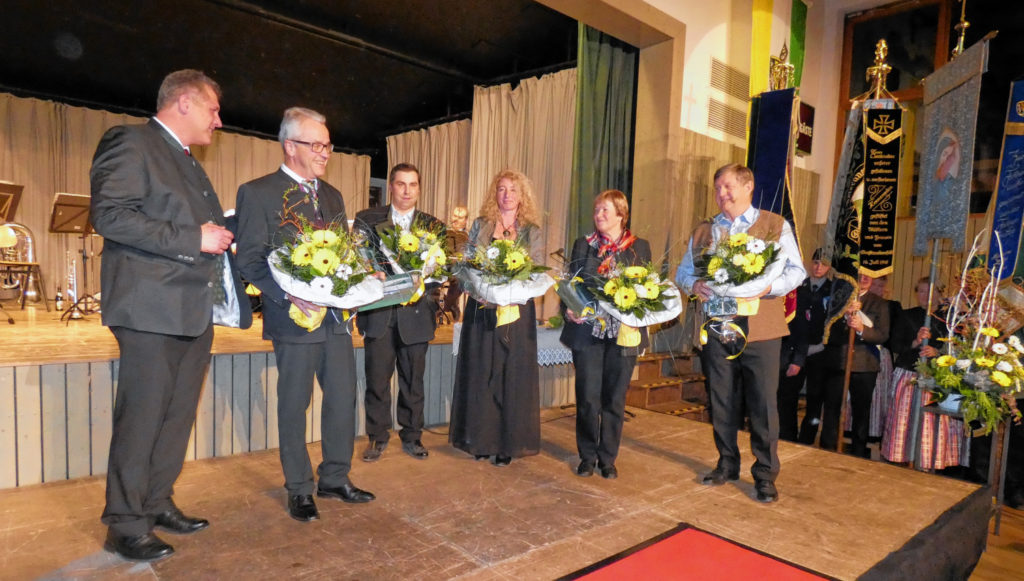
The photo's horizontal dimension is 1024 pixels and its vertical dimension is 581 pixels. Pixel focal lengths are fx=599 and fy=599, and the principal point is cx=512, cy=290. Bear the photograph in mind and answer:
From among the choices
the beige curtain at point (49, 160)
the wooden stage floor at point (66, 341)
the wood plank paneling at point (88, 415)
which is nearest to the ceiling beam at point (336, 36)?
the wooden stage floor at point (66, 341)

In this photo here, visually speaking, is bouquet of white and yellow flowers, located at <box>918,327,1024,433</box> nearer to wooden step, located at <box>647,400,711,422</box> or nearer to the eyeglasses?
wooden step, located at <box>647,400,711,422</box>

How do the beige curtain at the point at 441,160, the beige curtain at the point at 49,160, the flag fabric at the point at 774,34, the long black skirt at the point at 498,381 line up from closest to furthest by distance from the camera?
1. the long black skirt at the point at 498,381
2. the flag fabric at the point at 774,34
3. the beige curtain at the point at 49,160
4. the beige curtain at the point at 441,160

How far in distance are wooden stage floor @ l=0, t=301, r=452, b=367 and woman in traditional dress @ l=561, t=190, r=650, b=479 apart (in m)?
1.47

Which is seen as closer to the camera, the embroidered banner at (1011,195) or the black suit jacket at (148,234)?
the black suit jacket at (148,234)

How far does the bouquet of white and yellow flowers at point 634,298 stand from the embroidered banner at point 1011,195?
2.40 m

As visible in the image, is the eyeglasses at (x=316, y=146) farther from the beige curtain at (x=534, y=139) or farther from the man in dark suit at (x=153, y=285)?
the beige curtain at (x=534, y=139)

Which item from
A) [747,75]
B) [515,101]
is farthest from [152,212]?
[515,101]

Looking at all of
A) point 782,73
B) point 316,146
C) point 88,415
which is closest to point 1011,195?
point 782,73

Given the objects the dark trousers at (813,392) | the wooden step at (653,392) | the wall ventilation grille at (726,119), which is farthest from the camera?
the wall ventilation grille at (726,119)

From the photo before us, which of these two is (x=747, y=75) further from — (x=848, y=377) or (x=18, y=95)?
(x=18, y=95)

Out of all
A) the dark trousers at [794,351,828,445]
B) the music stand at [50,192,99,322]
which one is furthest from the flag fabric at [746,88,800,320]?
the music stand at [50,192,99,322]

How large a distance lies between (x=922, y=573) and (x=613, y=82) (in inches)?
178

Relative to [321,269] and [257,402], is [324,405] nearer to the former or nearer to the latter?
[321,269]

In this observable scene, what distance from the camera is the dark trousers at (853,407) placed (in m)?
4.14
